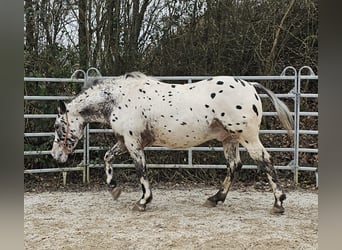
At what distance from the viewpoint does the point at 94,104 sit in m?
2.36

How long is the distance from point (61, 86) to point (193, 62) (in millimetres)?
996

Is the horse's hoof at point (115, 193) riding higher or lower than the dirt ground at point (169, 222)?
higher

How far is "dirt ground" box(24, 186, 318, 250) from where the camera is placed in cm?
183

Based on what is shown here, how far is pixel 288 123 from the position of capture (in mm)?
2273

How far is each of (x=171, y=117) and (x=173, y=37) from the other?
2.52 ft

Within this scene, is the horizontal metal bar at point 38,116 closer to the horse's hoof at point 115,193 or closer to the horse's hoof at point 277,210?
the horse's hoof at point 115,193

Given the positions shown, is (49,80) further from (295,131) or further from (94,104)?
(295,131)

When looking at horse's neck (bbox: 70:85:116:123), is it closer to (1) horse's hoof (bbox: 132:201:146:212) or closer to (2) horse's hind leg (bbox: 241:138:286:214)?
(1) horse's hoof (bbox: 132:201:146:212)

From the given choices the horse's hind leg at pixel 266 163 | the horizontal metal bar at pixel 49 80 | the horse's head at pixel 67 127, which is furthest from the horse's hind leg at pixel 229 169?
the horizontal metal bar at pixel 49 80

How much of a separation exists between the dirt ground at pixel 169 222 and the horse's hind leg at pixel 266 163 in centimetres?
7

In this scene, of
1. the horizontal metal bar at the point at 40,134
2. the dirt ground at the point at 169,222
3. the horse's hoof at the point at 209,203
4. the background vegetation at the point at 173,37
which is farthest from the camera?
the horizontal metal bar at the point at 40,134

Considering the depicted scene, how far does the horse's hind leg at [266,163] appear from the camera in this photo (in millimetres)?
2172

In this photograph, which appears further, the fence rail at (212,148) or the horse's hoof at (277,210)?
the fence rail at (212,148)
